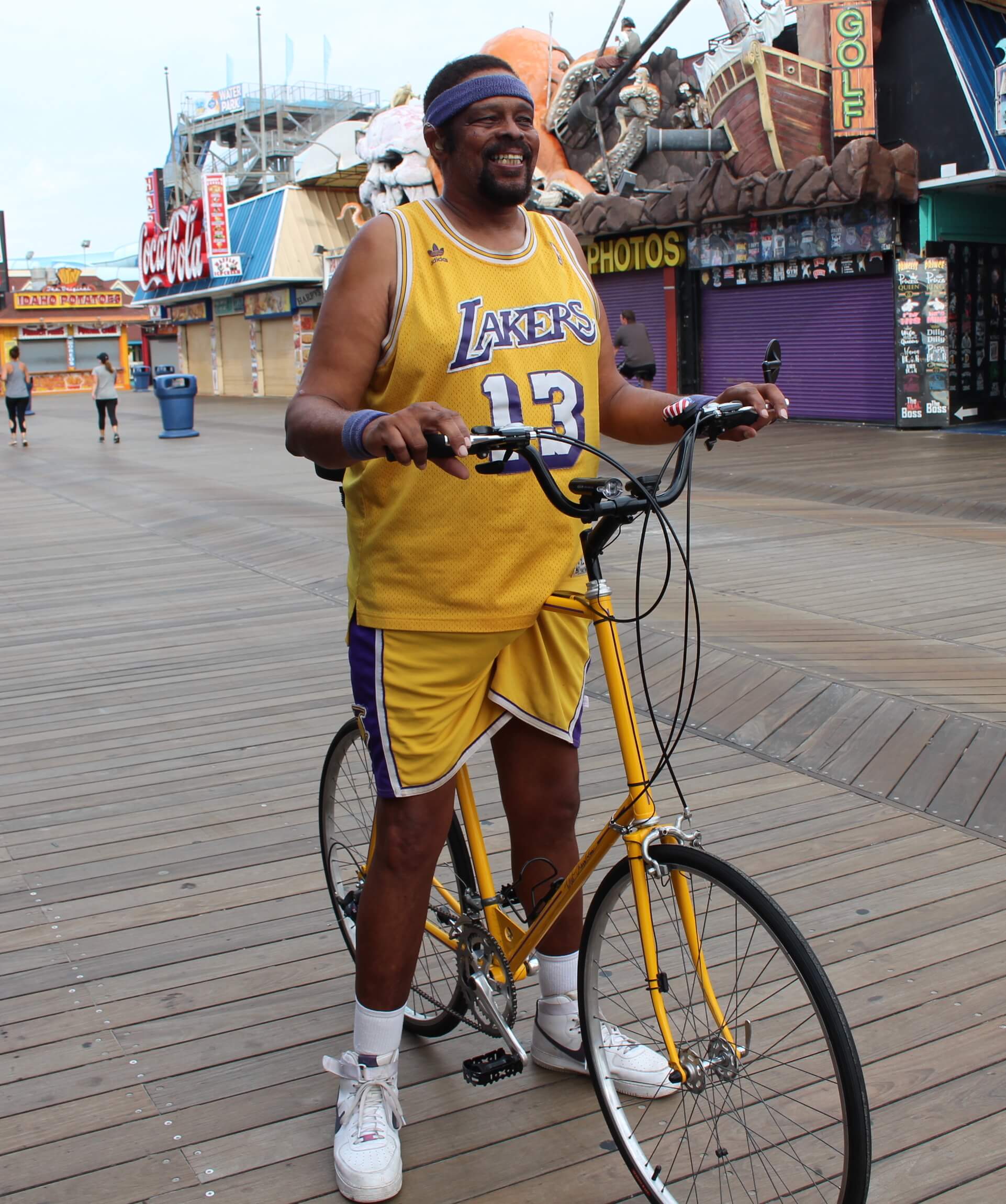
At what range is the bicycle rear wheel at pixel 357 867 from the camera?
2695 millimetres

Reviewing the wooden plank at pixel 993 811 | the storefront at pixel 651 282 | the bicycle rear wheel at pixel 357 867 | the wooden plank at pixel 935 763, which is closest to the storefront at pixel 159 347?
the storefront at pixel 651 282

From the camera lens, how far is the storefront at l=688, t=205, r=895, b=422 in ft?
56.8

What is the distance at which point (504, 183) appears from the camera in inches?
86.4

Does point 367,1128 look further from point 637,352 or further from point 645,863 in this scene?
point 637,352

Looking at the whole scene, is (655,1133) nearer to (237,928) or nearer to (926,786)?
(237,928)

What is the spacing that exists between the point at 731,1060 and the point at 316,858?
1895 millimetres

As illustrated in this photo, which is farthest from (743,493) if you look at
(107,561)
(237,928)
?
(237,928)

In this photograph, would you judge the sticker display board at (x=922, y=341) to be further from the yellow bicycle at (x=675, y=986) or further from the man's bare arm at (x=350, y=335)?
the man's bare arm at (x=350, y=335)

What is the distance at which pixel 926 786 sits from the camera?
4.04 meters

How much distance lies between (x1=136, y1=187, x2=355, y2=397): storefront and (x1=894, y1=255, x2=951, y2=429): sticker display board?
16.9 metres

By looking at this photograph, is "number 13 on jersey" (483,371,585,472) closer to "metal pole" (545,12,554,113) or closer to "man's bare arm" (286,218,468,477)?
"man's bare arm" (286,218,468,477)

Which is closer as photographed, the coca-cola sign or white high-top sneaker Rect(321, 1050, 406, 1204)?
white high-top sneaker Rect(321, 1050, 406, 1204)

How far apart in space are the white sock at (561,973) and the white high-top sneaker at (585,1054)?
1cm

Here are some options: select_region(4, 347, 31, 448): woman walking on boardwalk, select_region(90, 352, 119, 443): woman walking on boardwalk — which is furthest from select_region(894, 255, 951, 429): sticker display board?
select_region(4, 347, 31, 448): woman walking on boardwalk
